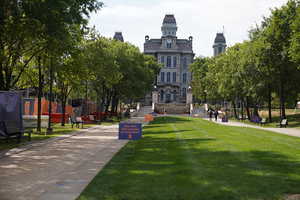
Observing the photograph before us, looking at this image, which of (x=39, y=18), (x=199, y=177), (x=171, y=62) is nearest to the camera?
(x=199, y=177)

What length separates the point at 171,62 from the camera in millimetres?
101312

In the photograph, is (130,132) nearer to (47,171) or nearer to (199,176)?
(47,171)

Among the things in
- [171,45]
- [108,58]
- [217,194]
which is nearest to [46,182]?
[217,194]

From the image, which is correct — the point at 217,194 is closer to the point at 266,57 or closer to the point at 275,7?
the point at 266,57

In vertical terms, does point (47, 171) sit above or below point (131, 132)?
below

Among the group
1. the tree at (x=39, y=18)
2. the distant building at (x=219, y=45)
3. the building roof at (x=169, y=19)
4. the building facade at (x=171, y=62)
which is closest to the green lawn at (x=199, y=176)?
the tree at (x=39, y=18)

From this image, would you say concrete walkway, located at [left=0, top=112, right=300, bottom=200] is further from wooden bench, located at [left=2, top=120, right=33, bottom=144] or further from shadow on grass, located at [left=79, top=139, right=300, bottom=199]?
wooden bench, located at [left=2, top=120, right=33, bottom=144]

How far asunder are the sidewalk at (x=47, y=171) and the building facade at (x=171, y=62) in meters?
85.8

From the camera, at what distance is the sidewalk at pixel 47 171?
624 cm

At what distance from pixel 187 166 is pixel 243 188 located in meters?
2.38

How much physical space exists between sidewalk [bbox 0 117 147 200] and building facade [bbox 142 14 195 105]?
282ft

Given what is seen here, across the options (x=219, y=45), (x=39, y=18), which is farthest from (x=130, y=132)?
(x=219, y=45)

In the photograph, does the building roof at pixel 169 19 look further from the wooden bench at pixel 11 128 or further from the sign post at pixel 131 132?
the sign post at pixel 131 132

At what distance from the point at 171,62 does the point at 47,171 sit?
310ft
